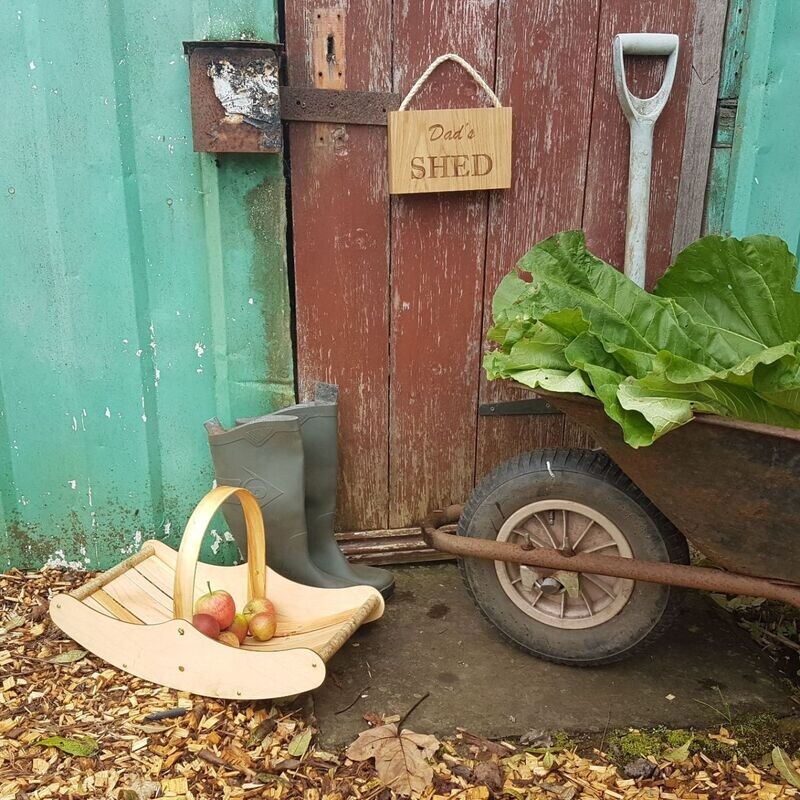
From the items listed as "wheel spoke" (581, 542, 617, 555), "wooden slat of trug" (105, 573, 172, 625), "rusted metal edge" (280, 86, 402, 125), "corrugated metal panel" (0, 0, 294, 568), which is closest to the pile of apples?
"wooden slat of trug" (105, 573, 172, 625)

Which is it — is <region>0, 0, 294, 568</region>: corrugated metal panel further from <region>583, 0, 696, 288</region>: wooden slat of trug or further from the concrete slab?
<region>583, 0, 696, 288</region>: wooden slat of trug

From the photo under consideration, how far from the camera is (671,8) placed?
7.23 feet

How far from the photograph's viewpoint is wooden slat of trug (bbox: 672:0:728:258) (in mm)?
2223

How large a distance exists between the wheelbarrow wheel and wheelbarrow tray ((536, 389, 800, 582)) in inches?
6.1

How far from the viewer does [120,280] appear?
7.18 ft

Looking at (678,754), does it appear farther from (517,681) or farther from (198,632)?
(198,632)

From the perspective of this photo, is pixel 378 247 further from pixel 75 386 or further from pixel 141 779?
pixel 141 779

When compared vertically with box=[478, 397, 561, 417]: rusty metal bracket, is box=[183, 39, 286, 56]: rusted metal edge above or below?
above

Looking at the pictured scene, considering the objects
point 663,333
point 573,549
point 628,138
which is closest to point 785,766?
point 573,549

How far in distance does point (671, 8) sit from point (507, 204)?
0.73 metres

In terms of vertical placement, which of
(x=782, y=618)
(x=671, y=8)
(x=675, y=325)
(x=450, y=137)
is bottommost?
(x=782, y=618)

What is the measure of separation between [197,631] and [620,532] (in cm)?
109

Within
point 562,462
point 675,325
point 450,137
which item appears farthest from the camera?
point 450,137

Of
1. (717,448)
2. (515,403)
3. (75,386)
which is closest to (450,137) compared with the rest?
(515,403)
